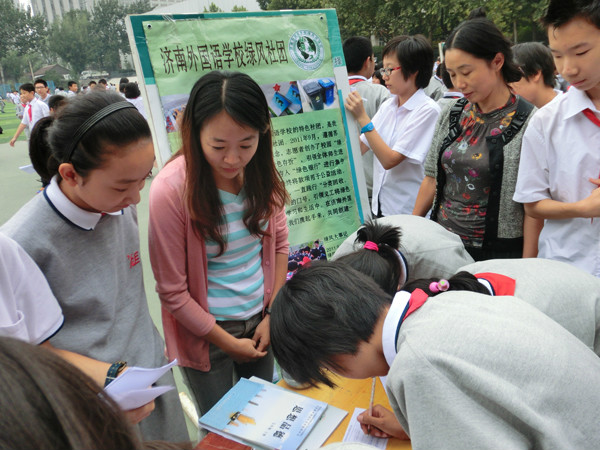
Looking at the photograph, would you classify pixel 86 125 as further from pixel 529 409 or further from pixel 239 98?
pixel 529 409

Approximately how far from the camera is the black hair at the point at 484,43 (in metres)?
1.67

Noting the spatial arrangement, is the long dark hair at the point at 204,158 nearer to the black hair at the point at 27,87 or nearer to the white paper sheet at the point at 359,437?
the white paper sheet at the point at 359,437

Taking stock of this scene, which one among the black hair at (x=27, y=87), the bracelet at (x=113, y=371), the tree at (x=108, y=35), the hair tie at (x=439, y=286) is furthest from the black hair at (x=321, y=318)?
the tree at (x=108, y=35)

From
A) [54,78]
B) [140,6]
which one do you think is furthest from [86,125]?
[140,6]

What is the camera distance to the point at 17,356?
1.31 ft

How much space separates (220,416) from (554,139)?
1292mm

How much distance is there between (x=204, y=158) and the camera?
133 centimetres

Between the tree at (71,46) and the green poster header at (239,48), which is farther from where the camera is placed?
the tree at (71,46)

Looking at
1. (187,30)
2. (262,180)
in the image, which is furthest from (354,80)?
(262,180)

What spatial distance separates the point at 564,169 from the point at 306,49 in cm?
107

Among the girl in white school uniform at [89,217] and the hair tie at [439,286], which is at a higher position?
the girl in white school uniform at [89,217]

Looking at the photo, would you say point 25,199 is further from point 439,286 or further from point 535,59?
point 439,286

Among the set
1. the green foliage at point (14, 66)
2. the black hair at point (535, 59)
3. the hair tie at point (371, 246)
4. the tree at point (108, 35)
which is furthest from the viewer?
the tree at point (108, 35)

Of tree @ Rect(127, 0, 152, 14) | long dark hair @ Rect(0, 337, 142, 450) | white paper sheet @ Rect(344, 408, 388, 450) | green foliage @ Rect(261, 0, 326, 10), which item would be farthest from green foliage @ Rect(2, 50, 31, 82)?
long dark hair @ Rect(0, 337, 142, 450)
